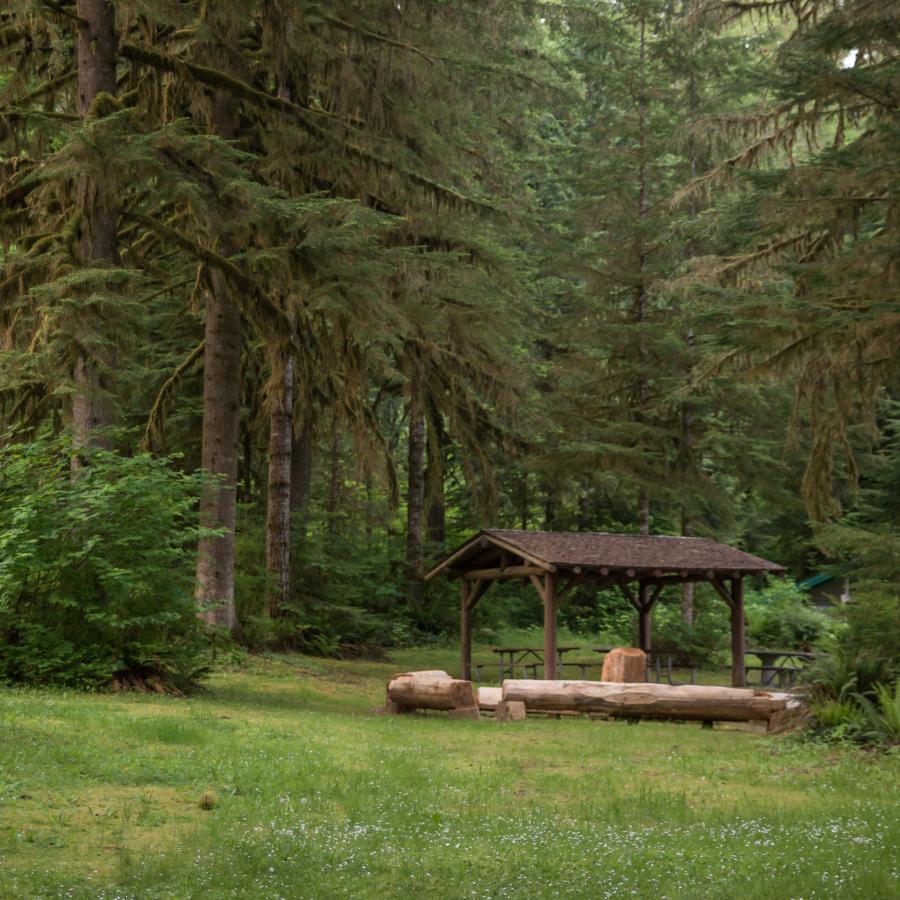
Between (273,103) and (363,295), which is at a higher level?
(273,103)

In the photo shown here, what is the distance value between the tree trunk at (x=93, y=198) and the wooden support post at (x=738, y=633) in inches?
549

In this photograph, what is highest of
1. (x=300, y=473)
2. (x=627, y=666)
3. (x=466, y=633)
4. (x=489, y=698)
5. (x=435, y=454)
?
(x=435, y=454)

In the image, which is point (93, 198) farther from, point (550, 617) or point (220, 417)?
point (550, 617)

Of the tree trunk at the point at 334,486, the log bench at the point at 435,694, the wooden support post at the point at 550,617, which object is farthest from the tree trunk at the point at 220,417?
the tree trunk at the point at 334,486

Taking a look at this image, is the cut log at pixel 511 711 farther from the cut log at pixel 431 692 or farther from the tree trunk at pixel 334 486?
the tree trunk at pixel 334 486

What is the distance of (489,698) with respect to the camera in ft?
57.4

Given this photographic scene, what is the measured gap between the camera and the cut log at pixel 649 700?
16344 mm

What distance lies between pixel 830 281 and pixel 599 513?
75.7 feet

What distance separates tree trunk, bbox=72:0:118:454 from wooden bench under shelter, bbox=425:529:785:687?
337 inches

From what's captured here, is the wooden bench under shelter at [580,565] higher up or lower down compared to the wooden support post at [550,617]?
higher up

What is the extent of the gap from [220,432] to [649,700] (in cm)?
878

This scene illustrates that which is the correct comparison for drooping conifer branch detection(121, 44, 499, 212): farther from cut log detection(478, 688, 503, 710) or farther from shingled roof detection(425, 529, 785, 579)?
cut log detection(478, 688, 503, 710)

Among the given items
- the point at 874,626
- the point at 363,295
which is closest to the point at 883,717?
the point at 874,626

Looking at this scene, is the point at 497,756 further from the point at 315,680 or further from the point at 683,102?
the point at 683,102
